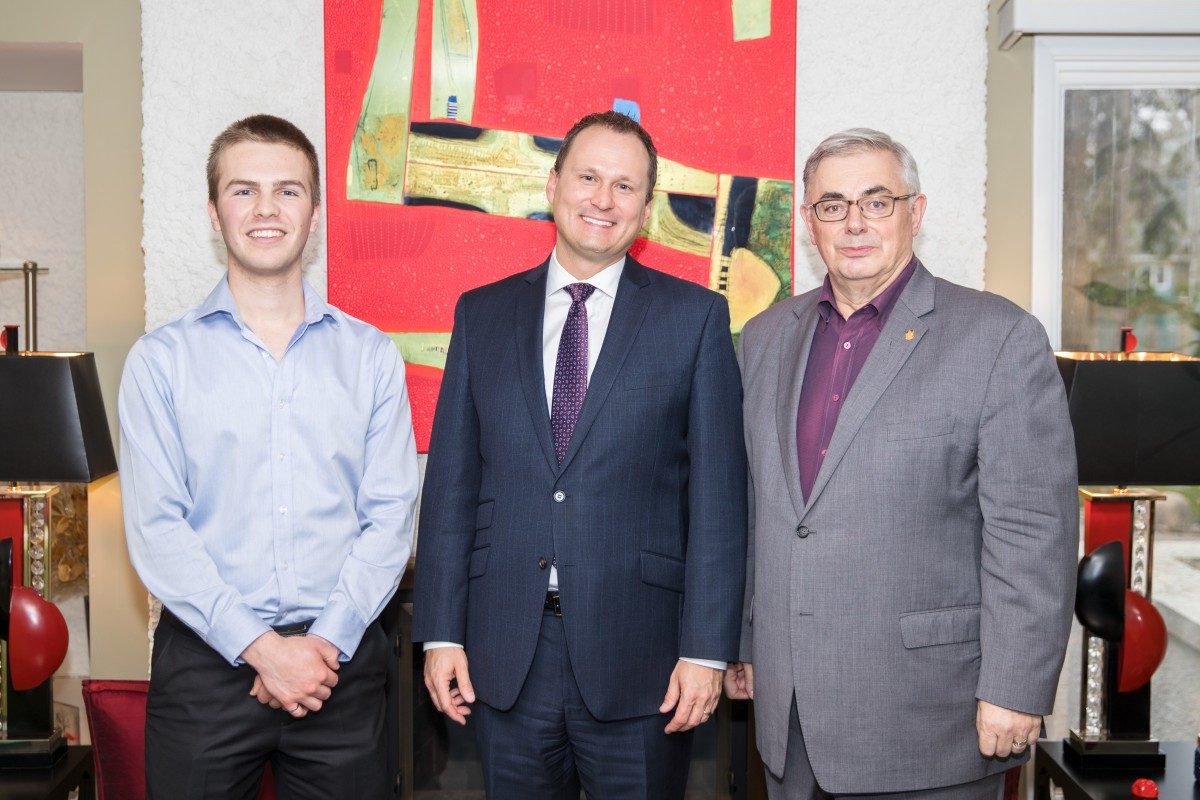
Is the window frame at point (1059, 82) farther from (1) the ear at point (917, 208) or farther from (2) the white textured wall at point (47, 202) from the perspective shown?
(2) the white textured wall at point (47, 202)

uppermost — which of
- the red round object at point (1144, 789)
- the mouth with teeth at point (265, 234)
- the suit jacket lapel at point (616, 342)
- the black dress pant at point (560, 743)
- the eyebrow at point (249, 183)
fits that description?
the eyebrow at point (249, 183)

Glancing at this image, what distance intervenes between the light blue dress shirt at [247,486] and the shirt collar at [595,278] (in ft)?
1.66

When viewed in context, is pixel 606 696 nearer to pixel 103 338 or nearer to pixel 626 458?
pixel 626 458

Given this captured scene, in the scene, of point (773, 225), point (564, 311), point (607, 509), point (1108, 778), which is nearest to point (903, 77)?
point (773, 225)

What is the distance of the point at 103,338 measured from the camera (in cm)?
300

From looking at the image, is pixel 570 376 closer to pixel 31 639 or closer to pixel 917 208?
pixel 917 208

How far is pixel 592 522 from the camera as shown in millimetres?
1868

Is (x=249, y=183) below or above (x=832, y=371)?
above

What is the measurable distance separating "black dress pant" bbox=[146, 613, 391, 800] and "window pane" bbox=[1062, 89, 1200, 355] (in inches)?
96.6

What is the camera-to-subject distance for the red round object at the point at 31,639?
94.3 inches

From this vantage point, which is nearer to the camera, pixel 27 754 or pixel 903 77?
pixel 27 754

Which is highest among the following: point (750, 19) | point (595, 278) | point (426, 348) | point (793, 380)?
point (750, 19)

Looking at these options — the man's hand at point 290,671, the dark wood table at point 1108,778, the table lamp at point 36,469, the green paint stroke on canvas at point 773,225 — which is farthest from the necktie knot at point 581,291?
the dark wood table at point 1108,778

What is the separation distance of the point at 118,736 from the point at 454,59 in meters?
2.18
